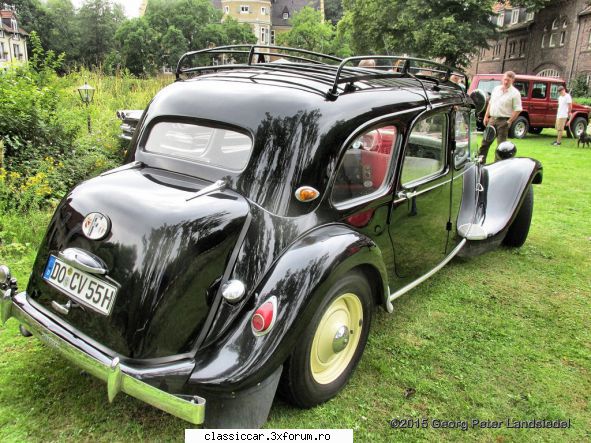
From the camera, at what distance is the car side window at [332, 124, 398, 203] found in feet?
8.87

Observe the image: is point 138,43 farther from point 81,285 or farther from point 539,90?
point 81,285

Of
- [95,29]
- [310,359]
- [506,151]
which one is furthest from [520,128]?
[95,29]

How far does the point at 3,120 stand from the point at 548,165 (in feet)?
34.8

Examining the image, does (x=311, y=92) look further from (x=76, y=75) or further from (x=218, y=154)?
(x=76, y=75)

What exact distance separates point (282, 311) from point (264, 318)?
0.10m

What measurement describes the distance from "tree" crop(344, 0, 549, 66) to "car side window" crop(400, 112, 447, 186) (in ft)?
91.9

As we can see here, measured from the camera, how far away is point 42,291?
7.78ft

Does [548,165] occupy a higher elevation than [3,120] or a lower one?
lower

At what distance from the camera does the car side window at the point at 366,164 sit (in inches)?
106

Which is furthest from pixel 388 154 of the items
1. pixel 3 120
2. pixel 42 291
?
pixel 3 120

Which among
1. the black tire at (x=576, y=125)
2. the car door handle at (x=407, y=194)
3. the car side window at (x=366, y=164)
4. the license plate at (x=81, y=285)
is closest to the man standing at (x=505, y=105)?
the car door handle at (x=407, y=194)

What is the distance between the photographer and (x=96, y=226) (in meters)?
2.18

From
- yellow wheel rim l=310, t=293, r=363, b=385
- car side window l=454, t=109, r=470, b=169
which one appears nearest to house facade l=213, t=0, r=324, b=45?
car side window l=454, t=109, r=470, b=169

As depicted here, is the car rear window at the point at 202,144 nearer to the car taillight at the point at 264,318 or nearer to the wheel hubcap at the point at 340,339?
the car taillight at the point at 264,318
